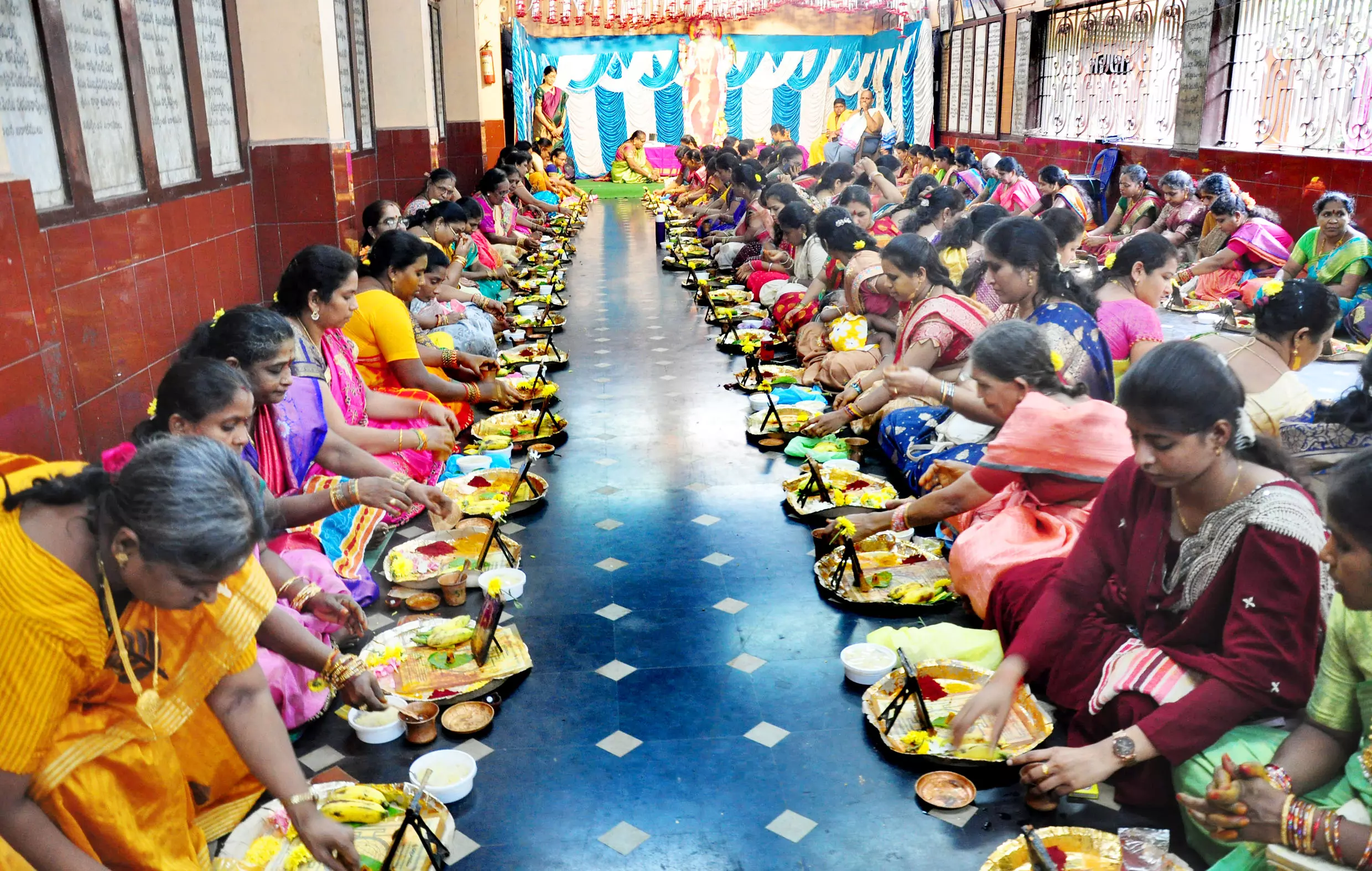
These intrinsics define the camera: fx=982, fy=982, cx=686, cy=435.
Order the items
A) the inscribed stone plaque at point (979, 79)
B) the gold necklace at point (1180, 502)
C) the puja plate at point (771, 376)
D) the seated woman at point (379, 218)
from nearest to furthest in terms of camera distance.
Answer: the gold necklace at point (1180, 502) → the puja plate at point (771, 376) → the seated woman at point (379, 218) → the inscribed stone plaque at point (979, 79)

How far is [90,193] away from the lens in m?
3.88

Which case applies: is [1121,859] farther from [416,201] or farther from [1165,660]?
[416,201]

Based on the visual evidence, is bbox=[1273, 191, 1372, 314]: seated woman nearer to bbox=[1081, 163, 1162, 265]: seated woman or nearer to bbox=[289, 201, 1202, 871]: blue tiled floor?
bbox=[1081, 163, 1162, 265]: seated woman

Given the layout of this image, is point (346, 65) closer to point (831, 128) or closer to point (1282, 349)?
point (1282, 349)

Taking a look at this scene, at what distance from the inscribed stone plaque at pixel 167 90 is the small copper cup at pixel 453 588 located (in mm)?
2580

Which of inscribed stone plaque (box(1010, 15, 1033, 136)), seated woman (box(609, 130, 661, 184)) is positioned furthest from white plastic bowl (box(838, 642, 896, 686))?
seated woman (box(609, 130, 661, 184))

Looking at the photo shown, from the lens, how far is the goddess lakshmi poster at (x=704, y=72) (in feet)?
70.5

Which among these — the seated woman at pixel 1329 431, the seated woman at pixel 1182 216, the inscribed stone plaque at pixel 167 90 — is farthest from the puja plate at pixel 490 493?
the seated woman at pixel 1182 216

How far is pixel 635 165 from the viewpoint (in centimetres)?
2117

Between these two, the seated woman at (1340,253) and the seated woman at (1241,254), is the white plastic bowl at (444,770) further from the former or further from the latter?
the seated woman at (1241,254)

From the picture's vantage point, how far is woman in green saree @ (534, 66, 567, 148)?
64.5 ft

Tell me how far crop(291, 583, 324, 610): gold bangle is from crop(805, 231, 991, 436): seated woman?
2.46 meters

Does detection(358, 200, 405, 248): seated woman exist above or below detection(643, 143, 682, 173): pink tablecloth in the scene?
below

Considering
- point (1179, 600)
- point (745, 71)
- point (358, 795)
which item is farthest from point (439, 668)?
point (745, 71)
